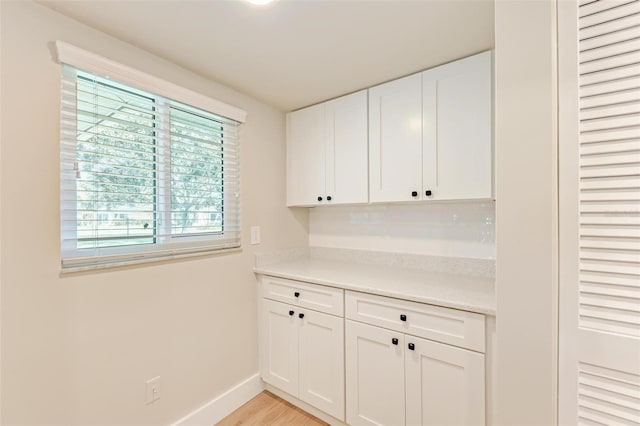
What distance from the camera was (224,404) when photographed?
6.12 feet

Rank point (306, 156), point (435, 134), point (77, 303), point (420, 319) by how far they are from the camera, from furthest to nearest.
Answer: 1. point (306, 156)
2. point (435, 134)
3. point (420, 319)
4. point (77, 303)

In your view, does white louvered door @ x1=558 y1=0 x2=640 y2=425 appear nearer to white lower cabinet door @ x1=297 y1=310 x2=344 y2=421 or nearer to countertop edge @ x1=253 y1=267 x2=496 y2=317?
countertop edge @ x1=253 y1=267 x2=496 y2=317

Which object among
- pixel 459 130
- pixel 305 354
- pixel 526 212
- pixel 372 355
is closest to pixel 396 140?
pixel 459 130

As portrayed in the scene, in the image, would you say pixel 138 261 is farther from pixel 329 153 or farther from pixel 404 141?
pixel 404 141

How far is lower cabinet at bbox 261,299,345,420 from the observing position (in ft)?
5.62

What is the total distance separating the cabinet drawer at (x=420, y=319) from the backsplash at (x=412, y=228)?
2.15ft

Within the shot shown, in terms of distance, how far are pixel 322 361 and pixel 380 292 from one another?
2.11 ft

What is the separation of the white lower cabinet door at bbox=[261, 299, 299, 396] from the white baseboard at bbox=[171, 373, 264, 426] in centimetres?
10

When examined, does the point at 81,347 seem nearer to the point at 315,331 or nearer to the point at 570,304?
the point at 315,331

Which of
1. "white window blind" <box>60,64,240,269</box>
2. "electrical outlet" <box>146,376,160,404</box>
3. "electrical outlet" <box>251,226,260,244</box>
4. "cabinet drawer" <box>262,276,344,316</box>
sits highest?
"white window blind" <box>60,64,240,269</box>

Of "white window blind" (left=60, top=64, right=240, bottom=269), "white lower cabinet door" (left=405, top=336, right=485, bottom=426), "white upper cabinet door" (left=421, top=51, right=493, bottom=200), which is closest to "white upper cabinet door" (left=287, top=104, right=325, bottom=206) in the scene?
"white window blind" (left=60, top=64, right=240, bottom=269)

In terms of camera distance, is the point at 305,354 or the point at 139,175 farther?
the point at 305,354

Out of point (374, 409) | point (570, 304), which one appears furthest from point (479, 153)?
point (374, 409)

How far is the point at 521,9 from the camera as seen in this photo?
0.98 meters
